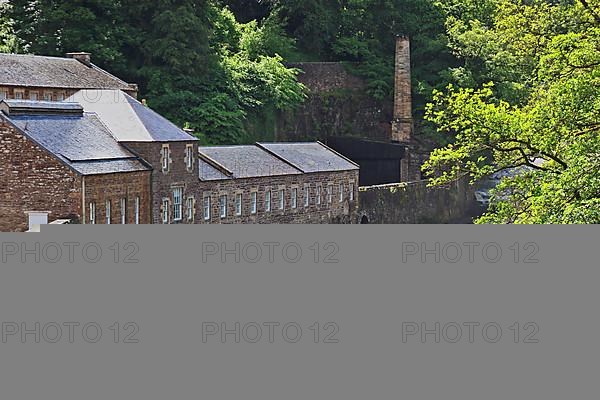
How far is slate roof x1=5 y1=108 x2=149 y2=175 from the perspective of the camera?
38531mm

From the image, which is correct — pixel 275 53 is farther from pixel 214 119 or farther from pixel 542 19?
pixel 542 19

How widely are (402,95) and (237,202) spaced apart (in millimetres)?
26030

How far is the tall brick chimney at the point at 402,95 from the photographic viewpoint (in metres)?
73.0

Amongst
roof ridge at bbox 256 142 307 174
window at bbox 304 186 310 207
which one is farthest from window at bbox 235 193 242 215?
window at bbox 304 186 310 207

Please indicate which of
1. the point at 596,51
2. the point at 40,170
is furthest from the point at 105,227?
the point at 40,170

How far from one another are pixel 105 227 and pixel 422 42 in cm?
6568

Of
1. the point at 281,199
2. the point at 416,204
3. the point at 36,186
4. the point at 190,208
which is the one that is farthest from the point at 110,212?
the point at 416,204

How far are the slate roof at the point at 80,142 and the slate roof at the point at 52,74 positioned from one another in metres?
5.63

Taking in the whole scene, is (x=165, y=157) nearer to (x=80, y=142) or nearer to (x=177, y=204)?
(x=177, y=204)

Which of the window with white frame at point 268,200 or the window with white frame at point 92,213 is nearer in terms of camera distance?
the window with white frame at point 92,213

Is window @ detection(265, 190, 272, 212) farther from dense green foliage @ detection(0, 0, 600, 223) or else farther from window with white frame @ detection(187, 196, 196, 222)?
dense green foliage @ detection(0, 0, 600, 223)

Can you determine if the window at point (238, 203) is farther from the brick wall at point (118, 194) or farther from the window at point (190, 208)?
the brick wall at point (118, 194)

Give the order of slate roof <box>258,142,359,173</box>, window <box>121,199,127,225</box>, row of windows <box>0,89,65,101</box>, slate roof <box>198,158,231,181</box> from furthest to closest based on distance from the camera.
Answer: slate roof <box>258,142,359,173</box> → row of windows <box>0,89,65,101</box> → slate roof <box>198,158,231,181</box> → window <box>121,199,127,225</box>

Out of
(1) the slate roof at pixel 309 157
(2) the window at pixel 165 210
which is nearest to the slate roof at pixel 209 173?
(2) the window at pixel 165 210
